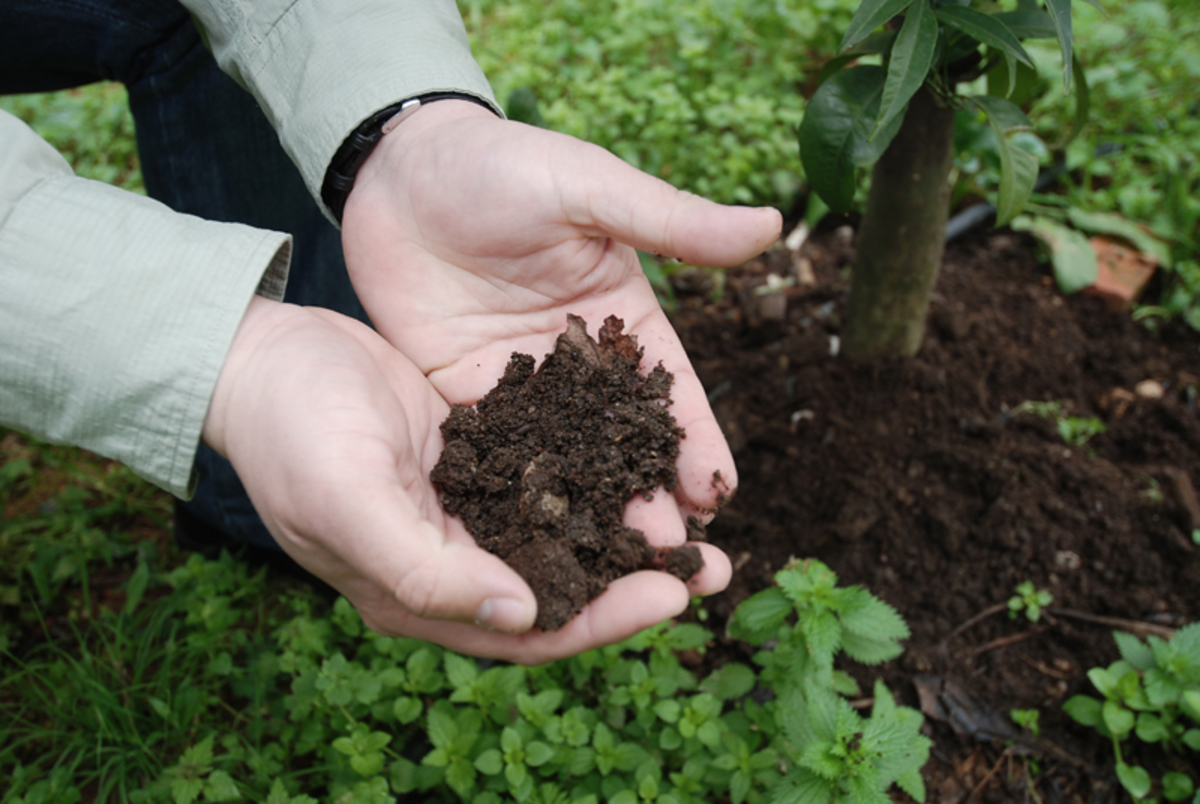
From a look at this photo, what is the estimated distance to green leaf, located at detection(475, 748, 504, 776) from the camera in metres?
1.74

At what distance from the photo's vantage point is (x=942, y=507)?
7.95ft

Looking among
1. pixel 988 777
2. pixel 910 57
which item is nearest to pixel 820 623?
pixel 988 777

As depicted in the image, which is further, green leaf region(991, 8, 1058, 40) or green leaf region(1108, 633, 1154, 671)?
green leaf region(1108, 633, 1154, 671)

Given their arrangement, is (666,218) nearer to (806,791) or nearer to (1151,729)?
(806,791)

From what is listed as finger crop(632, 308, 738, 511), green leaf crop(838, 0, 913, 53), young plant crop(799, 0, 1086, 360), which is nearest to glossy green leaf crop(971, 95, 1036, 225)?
young plant crop(799, 0, 1086, 360)

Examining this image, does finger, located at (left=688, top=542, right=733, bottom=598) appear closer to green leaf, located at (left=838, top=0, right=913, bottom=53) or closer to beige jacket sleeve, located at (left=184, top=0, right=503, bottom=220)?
green leaf, located at (left=838, top=0, right=913, bottom=53)

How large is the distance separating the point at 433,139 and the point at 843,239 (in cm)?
238

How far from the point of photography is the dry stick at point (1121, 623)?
2.21 meters

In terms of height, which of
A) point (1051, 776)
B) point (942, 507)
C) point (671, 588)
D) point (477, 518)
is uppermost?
point (671, 588)

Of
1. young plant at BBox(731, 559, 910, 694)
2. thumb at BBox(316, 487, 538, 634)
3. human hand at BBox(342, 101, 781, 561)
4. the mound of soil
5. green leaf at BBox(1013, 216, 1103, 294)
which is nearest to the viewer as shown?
thumb at BBox(316, 487, 538, 634)

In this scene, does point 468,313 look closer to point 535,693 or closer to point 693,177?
point 535,693

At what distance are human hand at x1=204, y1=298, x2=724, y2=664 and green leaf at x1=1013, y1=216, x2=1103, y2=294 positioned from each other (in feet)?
8.28

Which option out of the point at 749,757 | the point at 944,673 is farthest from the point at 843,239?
the point at 749,757

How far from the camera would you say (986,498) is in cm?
246
